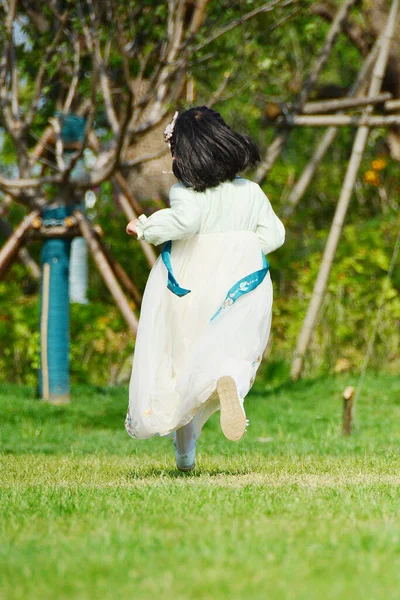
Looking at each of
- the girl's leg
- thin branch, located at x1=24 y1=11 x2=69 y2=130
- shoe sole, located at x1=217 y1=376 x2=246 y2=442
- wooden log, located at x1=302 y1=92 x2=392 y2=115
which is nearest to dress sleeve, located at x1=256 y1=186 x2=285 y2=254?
shoe sole, located at x1=217 y1=376 x2=246 y2=442

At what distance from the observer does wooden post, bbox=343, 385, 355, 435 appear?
782 cm

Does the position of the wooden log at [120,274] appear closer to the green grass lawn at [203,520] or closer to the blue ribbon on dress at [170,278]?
the green grass lawn at [203,520]

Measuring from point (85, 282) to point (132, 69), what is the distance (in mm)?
3161

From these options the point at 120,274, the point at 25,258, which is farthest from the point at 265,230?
the point at 25,258

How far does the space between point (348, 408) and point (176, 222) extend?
3.34 m

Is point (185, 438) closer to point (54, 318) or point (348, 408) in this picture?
point (348, 408)

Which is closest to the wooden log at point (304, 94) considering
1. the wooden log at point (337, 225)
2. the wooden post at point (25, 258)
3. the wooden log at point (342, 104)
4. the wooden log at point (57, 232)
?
the wooden log at point (342, 104)

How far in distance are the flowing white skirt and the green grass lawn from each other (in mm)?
373

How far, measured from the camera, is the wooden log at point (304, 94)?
35.8 feet

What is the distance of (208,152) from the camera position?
515cm

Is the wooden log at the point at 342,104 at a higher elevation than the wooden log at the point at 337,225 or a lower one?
higher

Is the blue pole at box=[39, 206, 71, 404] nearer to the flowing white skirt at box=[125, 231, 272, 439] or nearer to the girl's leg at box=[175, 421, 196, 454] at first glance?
the girl's leg at box=[175, 421, 196, 454]

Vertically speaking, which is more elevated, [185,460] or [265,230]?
[265,230]

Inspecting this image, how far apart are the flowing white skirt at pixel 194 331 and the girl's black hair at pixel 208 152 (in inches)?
11.4
